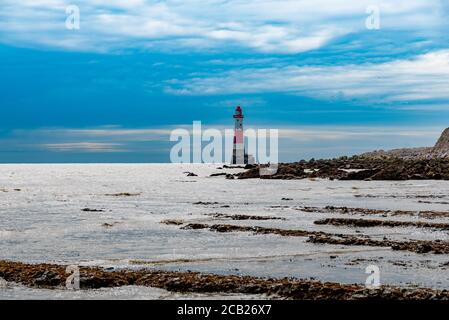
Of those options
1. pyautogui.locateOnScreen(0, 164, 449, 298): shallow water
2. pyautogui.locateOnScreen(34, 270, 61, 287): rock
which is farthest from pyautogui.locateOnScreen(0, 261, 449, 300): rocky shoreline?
pyautogui.locateOnScreen(0, 164, 449, 298): shallow water

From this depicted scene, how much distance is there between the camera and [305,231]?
684 inches

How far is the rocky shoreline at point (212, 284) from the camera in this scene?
29.6ft

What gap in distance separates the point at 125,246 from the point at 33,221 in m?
8.00

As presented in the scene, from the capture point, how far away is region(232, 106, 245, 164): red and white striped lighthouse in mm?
96000

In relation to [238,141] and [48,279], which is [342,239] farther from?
[238,141]

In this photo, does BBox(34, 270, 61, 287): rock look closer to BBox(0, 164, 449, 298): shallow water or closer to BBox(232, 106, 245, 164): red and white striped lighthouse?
BBox(0, 164, 449, 298): shallow water

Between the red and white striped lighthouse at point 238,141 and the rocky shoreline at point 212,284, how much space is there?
278 ft

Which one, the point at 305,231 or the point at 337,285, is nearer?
the point at 337,285

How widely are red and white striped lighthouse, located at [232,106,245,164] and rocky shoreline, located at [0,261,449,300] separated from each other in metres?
84.8

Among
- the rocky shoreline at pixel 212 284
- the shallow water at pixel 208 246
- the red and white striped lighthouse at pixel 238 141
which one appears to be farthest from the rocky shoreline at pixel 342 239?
the red and white striped lighthouse at pixel 238 141

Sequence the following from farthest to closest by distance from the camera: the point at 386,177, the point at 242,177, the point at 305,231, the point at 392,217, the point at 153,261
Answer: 1. the point at 242,177
2. the point at 386,177
3. the point at 392,217
4. the point at 305,231
5. the point at 153,261
